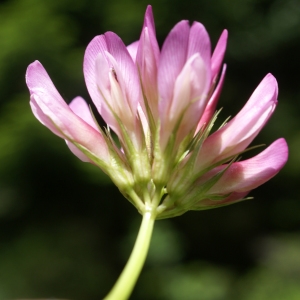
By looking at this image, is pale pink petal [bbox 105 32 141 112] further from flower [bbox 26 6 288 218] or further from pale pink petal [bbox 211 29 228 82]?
pale pink petal [bbox 211 29 228 82]

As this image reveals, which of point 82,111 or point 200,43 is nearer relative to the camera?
point 200,43

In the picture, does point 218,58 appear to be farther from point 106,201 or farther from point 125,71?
point 106,201

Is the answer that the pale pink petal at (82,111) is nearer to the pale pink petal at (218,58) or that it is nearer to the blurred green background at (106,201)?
Answer: the pale pink petal at (218,58)

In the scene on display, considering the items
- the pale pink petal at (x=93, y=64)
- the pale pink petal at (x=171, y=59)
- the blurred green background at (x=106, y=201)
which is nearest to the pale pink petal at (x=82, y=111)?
the pale pink petal at (x=93, y=64)

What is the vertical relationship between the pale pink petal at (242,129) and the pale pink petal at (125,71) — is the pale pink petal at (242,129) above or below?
below

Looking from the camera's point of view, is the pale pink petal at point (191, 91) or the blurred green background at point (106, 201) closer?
the pale pink petal at point (191, 91)

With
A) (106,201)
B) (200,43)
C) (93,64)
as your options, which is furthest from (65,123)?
(106,201)

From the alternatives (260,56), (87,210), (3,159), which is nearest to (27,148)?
Answer: (3,159)
